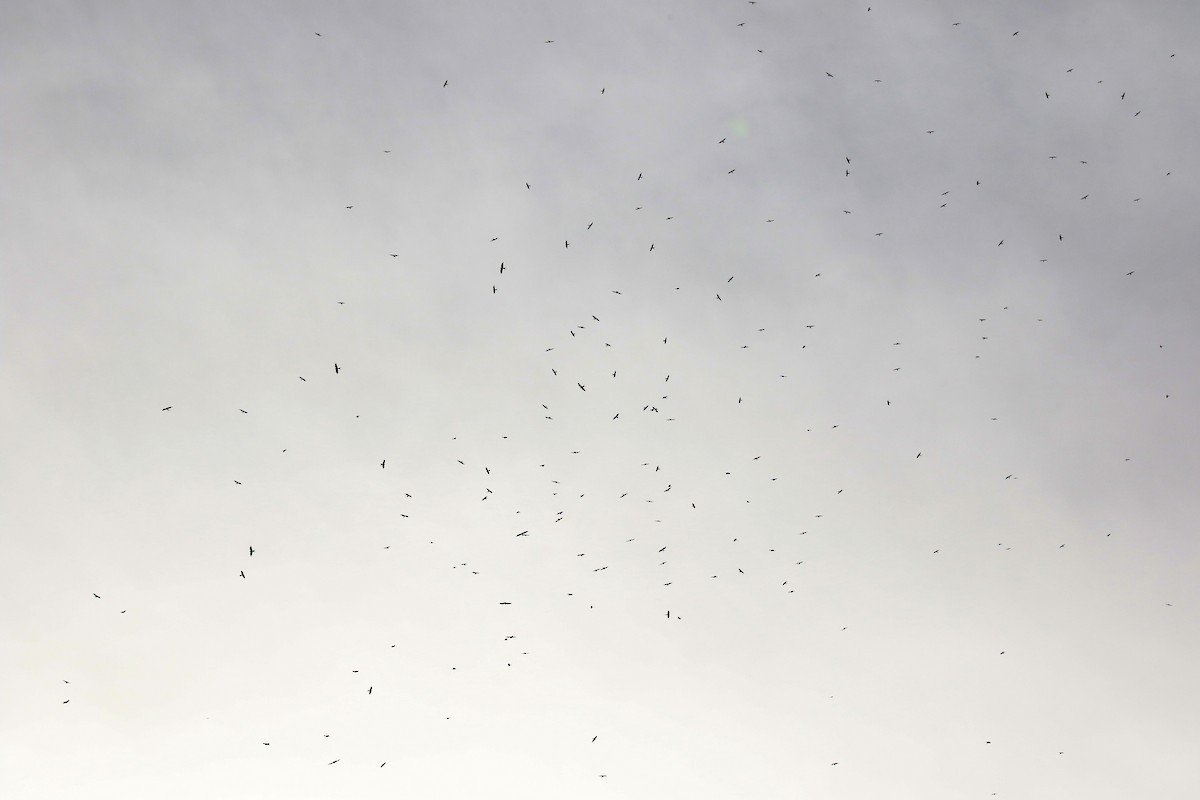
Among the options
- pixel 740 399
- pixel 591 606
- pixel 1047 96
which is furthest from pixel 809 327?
pixel 591 606

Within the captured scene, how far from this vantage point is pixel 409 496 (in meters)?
39.3

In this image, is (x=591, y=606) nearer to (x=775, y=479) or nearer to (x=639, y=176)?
(x=775, y=479)

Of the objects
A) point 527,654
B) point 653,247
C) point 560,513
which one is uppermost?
point 653,247

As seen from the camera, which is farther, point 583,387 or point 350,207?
point 583,387

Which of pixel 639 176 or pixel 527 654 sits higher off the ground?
pixel 639 176

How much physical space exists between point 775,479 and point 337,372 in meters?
19.7

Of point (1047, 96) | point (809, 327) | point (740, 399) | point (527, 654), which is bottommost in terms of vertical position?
point (527, 654)

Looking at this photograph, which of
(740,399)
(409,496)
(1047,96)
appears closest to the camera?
(1047,96)

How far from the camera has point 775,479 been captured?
126ft

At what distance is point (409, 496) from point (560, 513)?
7035 millimetres

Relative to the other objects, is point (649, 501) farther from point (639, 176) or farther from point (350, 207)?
point (350, 207)

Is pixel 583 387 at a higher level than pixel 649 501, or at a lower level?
higher

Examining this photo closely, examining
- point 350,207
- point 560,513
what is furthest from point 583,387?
point 350,207

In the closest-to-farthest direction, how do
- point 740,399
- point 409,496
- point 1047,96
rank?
point 1047,96
point 740,399
point 409,496
